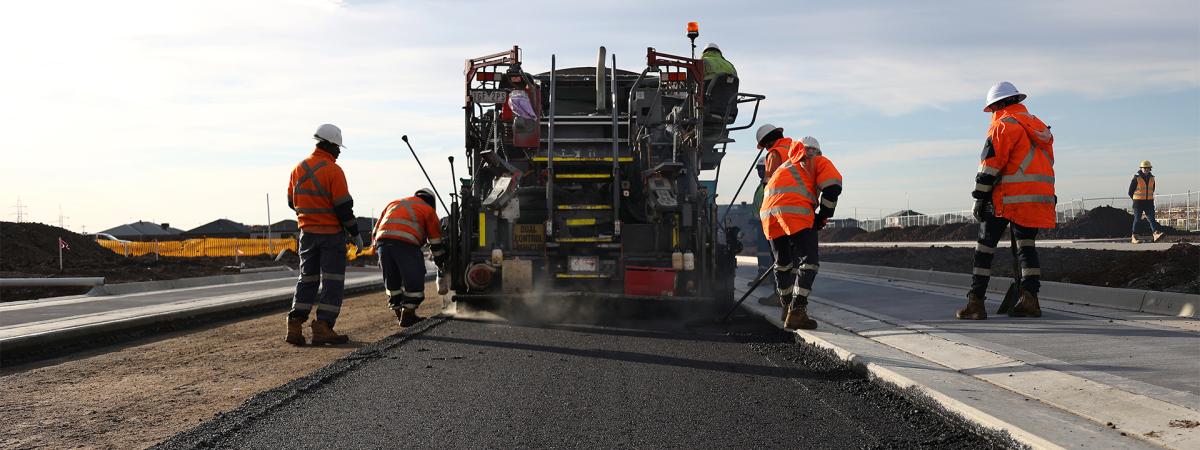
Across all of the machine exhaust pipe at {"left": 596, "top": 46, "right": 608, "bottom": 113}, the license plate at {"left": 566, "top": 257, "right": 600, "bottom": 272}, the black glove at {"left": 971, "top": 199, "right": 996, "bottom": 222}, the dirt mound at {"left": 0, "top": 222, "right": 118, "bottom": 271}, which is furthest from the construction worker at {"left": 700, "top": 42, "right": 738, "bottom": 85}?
the dirt mound at {"left": 0, "top": 222, "right": 118, "bottom": 271}

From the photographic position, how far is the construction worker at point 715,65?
11.7 meters

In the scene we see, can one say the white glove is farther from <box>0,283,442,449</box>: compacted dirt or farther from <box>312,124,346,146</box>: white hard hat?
<box>312,124,346,146</box>: white hard hat

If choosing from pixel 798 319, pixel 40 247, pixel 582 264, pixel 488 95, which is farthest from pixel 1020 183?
pixel 40 247

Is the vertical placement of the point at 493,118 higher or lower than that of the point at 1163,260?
higher

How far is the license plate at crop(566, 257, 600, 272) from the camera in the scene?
10000 mm

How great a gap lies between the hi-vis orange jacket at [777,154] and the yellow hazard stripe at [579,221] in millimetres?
1930

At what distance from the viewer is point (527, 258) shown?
10.1 metres

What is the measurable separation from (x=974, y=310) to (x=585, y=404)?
13.2ft

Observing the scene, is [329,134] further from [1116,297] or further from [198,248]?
[198,248]

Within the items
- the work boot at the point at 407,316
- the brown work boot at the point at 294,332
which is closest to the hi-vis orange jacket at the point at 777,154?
the work boot at the point at 407,316

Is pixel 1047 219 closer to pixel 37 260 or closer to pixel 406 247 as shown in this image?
pixel 406 247

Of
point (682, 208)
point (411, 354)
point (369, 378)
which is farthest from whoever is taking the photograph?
point (682, 208)

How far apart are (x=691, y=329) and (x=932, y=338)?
274 centimetres

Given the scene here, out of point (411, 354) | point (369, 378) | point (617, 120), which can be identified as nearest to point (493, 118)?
point (617, 120)
